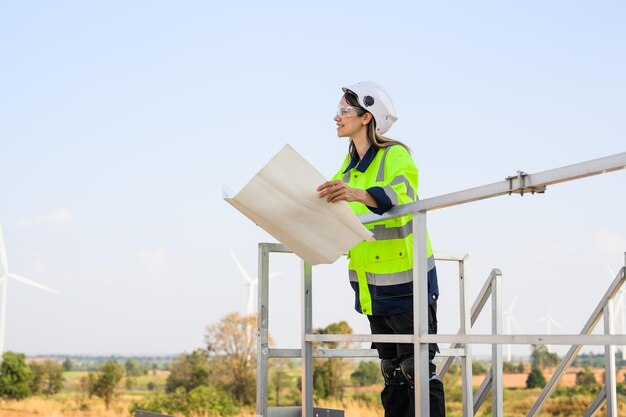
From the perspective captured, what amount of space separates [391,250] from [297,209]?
59 centimetres

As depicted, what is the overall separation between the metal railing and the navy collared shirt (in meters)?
0.05

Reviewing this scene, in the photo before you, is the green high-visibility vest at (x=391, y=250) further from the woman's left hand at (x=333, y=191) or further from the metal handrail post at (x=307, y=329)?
the metal handrail post at (x=307, y=329)

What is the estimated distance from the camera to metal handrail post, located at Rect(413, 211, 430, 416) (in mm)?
3959

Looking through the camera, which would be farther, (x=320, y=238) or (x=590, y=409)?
(x=590, y=409)

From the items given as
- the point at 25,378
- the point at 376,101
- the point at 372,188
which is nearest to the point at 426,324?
the point at 372,188

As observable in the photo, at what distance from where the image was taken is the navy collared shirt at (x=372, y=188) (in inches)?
161

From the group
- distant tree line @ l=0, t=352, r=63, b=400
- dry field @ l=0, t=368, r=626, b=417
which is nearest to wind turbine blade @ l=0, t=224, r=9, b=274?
dry field @ l=0, t=368, r=626, b=417

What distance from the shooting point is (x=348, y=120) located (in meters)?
4.54

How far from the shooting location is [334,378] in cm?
3612

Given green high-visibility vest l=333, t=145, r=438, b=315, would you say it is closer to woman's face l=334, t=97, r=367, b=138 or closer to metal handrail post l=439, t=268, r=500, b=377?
woman's face l=334, t=97, r=367, b=138

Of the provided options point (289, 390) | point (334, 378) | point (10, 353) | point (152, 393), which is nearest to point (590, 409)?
point (334, 378)

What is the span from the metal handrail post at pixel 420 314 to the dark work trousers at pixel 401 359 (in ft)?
0.59

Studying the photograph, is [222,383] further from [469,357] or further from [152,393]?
[469,357]

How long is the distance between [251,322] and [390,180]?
32.8m
